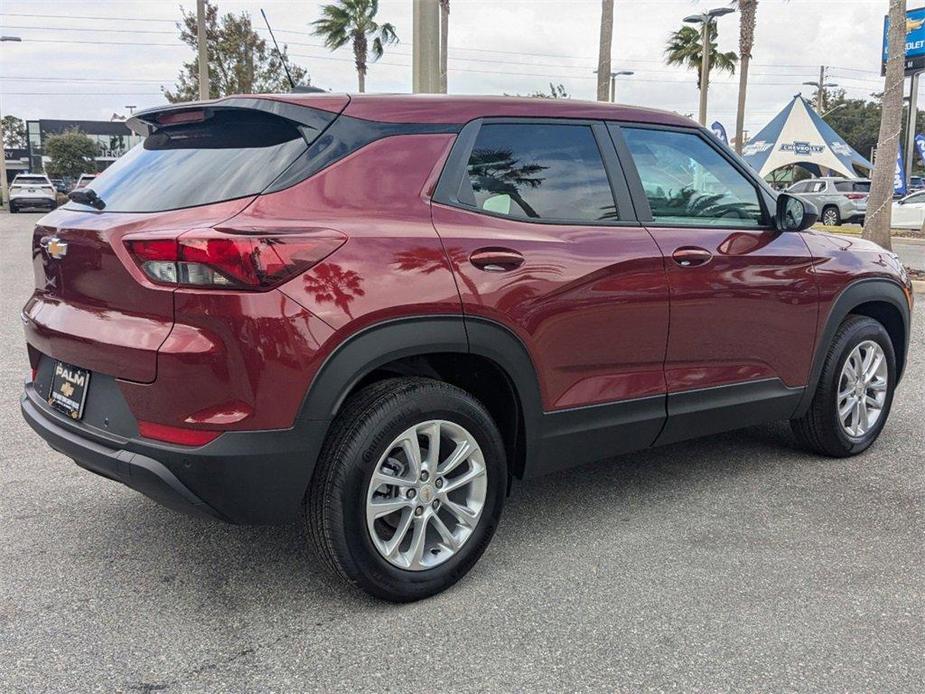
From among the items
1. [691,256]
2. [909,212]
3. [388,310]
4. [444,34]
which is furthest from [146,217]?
[909,212]

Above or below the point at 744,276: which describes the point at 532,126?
above

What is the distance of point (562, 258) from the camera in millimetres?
3213

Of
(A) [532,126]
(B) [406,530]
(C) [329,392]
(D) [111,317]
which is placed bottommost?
(B) [406,530]

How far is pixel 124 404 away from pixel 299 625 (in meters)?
0.93

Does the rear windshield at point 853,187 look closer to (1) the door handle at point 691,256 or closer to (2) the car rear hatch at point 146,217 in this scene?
(1) the door handle at point 691,256

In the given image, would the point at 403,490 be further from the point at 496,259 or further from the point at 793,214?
the point at 793,214

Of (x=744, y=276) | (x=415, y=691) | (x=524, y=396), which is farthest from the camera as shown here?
(x=744, y=276)

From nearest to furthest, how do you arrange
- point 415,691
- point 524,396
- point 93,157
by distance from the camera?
point 415,691
point 524,396
point 93,157

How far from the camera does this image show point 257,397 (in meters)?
2.59

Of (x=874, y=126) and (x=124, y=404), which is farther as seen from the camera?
(x=874, y=126)

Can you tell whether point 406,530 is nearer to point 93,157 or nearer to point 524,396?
point 524,396

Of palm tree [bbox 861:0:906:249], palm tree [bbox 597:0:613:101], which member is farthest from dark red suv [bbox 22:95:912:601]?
palm tree [bbox 597:0:613:101]

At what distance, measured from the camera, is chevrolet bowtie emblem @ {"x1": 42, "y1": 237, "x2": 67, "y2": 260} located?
3.02 metres

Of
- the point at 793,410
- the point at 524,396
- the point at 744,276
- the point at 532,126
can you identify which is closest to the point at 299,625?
the point at 524,396
